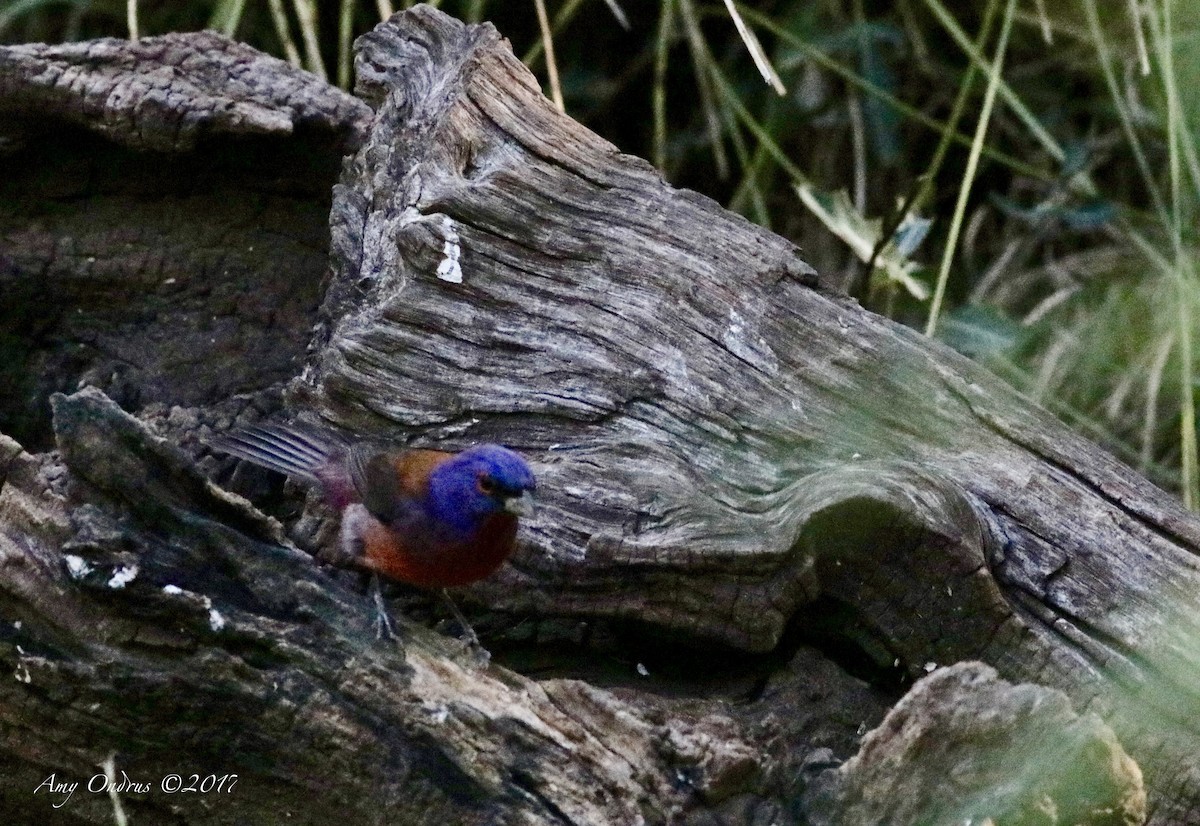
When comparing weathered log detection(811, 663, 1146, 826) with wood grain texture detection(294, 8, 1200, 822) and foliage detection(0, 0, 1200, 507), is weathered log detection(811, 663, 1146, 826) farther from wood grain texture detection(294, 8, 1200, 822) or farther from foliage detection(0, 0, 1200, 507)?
foliage detection(0, 0, 1200, 507)

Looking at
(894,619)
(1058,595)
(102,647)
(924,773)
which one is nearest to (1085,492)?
(1058,595)

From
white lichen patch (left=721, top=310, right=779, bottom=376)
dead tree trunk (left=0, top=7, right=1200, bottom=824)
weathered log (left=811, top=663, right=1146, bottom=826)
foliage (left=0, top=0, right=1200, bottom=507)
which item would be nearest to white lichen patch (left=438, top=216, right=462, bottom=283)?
dead tree trunk (left=0, top=7, right=1200, bottom=824)

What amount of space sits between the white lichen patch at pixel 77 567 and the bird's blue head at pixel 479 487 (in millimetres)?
752

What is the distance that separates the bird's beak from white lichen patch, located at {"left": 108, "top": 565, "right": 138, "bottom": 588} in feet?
2.46

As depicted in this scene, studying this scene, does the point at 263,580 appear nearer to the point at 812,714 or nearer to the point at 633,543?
the point at 633,543

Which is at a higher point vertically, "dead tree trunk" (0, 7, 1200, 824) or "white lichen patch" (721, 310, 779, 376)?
"white lichen patch" (721, 310, 779, 376)

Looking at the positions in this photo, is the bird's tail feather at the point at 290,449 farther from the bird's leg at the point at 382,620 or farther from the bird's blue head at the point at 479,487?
the bird's leg at the point at 382,620

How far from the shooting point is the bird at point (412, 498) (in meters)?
3.01

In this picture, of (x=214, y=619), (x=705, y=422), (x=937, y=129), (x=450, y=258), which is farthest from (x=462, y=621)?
(x=937, y=129)

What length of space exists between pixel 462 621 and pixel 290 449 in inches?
23.9

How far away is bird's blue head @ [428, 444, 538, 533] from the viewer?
9.73 ft

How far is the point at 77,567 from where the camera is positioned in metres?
2.68

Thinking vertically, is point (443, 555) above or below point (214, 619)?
above

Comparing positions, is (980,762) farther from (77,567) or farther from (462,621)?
(77,567)
